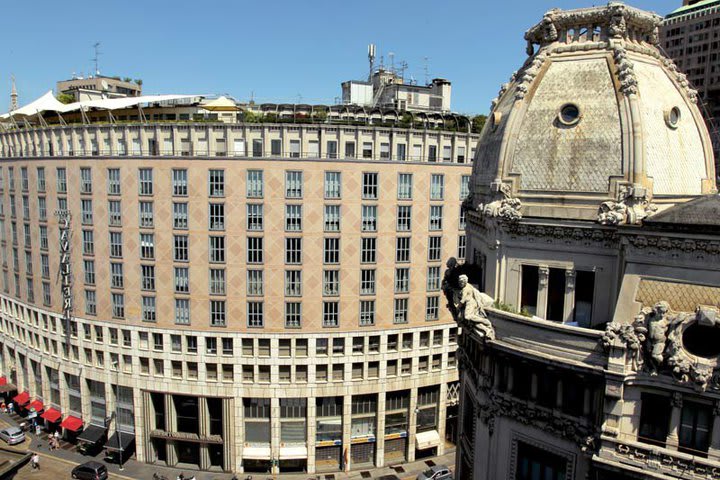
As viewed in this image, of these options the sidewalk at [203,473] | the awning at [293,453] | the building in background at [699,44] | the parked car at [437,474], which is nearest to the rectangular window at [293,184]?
the awning at [293,453]

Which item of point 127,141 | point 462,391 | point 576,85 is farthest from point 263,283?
point 576,85

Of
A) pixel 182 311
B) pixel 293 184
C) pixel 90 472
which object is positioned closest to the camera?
pixel 90 472

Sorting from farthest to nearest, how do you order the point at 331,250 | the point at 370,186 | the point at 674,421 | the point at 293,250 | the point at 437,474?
the point at 370,186, the point at 331,250, the point at 293,250, the point at 437,474, the point at 674,421

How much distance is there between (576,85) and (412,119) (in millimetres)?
42066

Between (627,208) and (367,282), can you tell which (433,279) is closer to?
(367,282)

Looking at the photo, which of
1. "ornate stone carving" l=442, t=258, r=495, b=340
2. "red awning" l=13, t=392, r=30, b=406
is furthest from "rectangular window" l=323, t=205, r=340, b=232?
"red awning" l=13, t=392, r=30, b=406

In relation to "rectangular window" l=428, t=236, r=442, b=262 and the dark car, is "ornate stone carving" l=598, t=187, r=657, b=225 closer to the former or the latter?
"rectangular window" l=428, t=236, r=442, b=262

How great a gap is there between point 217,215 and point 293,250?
1039 centimetres

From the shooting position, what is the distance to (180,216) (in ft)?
228

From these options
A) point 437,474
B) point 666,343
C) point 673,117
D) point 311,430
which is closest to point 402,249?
point 311,430

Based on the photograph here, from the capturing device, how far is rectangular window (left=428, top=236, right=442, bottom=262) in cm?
7288

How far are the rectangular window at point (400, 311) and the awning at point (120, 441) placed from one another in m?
38.9

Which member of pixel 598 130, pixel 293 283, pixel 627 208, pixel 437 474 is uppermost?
pixel 598 130

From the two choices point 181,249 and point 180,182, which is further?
point 181,249
